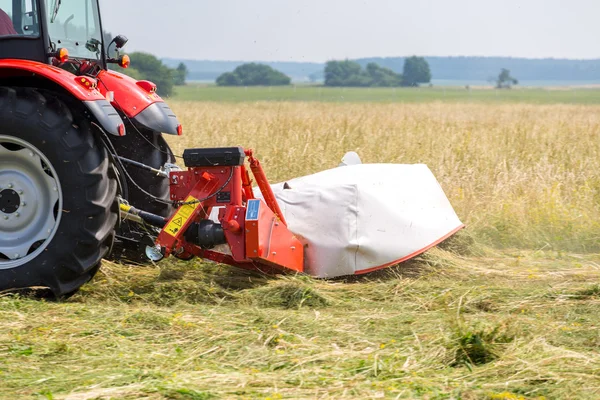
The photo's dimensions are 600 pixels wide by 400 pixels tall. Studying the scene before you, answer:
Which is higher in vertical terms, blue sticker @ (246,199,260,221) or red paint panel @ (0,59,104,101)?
red paint panel @ (0,59,104,101)

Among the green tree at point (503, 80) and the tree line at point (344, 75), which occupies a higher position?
the tree line at point (344, 75)

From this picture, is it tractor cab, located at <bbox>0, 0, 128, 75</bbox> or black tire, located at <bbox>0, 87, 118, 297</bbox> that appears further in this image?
tractor cab, located at <bbox>0, 0, 128, 75</bbox>

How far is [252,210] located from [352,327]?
3.47ft

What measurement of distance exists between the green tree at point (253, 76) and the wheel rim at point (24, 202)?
4137cm

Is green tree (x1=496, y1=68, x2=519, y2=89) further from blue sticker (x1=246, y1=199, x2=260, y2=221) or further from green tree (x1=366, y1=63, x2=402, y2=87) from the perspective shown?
blue sticker (x1=246, y1=199, x2=260, y2=221)

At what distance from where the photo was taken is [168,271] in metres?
5.42

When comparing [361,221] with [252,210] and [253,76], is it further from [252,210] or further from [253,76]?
[253,76]

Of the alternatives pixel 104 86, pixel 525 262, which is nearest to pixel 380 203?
pixel 525 262

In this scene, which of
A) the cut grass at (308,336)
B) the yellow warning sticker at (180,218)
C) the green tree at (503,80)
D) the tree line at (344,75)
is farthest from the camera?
the green tree at (503,80)

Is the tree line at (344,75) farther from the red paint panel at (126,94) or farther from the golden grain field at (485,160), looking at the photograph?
the red paint panel at (126,94)

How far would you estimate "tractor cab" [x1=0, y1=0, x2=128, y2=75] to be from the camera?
4859mm

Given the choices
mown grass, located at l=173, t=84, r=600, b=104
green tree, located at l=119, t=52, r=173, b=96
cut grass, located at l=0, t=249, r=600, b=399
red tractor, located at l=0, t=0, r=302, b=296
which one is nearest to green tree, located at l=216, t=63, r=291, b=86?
mown grass, located at l=173, t=84, r=600, b=104

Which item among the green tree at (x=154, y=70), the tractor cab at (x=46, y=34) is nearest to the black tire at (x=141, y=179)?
the tractor cab at (x=46, y=34)

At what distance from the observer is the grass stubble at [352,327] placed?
3.25 m
